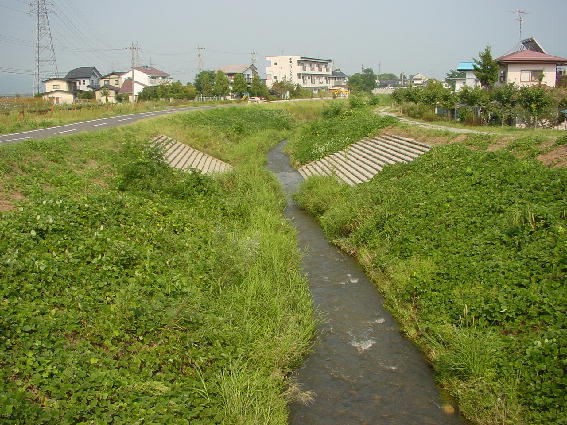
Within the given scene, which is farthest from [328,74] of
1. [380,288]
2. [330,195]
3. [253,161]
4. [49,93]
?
[380,288]

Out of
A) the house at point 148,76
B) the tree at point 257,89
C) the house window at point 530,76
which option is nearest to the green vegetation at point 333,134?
the house window at point 530,76

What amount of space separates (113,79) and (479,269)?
89654 millimetres

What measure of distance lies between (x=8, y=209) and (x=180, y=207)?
5.46m

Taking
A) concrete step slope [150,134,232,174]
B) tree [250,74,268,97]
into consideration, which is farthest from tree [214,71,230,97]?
concrete step slope [150,134,232,174]

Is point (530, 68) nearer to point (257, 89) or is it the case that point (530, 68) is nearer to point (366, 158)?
point (366, 158)

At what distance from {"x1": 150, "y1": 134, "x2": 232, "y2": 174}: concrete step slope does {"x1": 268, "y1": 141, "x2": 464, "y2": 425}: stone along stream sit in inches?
604

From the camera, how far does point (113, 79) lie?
289ft

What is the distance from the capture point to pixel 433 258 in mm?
12406

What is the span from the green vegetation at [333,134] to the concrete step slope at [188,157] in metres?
6.19

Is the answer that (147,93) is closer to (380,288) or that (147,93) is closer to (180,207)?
(180,207)

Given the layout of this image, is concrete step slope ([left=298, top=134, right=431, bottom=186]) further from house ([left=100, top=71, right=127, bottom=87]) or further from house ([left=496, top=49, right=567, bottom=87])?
house ([left=100, top=71, right=127, bottom=87])

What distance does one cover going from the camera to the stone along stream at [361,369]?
834 cm

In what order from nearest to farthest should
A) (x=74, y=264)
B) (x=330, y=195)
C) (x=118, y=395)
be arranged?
(x=118, y=395) < (x=74, y=264) < (x=330, y=195)

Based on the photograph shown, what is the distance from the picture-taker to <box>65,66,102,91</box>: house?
81.9m
